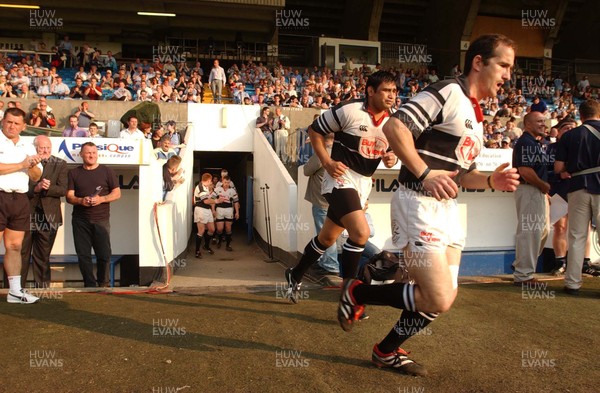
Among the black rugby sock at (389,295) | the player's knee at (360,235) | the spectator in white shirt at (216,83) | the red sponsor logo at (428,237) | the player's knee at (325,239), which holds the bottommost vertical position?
the black rugby sock at (389,295)

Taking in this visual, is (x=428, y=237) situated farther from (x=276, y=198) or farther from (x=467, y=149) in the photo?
(x=276, y=198)

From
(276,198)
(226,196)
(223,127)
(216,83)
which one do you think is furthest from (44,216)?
(216,83)

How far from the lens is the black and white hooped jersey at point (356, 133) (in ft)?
15.4

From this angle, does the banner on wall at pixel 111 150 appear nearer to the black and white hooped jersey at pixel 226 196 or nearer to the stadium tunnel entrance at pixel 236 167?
the black and white hooped jersey at pixel 226 196

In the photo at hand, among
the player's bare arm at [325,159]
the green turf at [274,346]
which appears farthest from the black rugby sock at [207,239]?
the player's bare arm at [325,159]

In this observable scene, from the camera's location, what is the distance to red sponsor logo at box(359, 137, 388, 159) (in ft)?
15.5

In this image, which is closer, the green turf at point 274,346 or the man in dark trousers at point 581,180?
the green turf at point 274,346

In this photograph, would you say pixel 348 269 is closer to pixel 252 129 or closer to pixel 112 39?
pixel 252 129

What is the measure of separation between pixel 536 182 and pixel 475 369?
368 cm

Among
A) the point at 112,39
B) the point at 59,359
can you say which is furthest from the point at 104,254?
the point at 112,39

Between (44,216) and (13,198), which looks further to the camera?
(44,216)

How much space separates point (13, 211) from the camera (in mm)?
5328

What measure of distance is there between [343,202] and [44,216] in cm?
465

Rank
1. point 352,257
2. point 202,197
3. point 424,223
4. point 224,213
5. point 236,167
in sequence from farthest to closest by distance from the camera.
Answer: point 236,167 < point 224,213 < point 202,197 < point 352,257 < point 424,223
